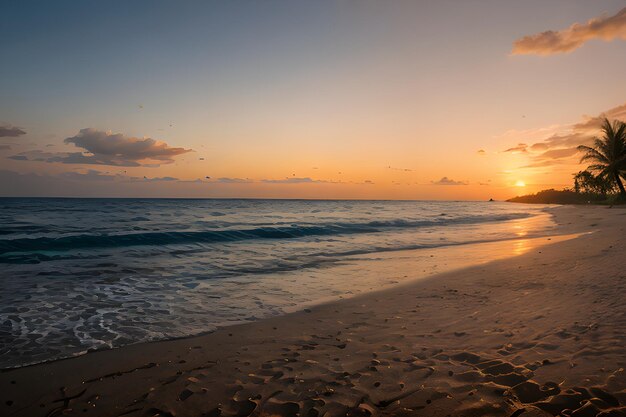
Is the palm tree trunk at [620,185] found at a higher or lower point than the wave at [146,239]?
higher

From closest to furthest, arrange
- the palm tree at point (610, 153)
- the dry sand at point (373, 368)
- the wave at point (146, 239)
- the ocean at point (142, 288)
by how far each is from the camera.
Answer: the dry sand at point (373, 368) → the ocean at point (142, 288) → the wave at point (146, 239) → the palm tree at point (610, 153)

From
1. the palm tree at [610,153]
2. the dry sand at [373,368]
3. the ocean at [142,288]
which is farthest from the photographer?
the palm tree at [610,153]

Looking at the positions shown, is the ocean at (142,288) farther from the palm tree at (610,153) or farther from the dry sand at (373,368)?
the palm tree at (610,153)

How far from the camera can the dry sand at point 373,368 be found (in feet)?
11.9

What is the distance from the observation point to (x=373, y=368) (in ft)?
14.5

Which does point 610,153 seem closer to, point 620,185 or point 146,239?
point 620,185

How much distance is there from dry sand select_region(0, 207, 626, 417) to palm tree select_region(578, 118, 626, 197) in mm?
48097

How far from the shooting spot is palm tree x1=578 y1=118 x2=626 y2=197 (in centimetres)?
4219

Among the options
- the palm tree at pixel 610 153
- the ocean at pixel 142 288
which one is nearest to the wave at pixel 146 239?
the ocean at pixel 142 288

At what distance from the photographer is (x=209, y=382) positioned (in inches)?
166

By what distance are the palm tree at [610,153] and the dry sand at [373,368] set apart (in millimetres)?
48097

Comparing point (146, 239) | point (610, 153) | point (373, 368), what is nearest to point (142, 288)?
point (373, 368)

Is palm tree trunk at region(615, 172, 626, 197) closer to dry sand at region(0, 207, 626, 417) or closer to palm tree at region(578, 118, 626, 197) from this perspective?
palm tree at region(578, 118, 626, 197)

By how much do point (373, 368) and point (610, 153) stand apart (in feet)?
179
